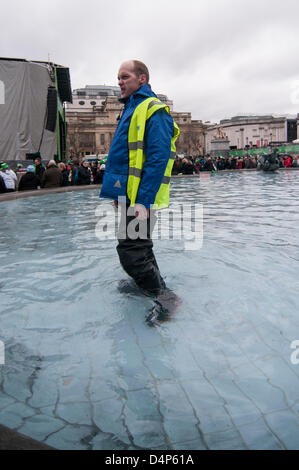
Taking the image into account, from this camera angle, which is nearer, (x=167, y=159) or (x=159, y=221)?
(x=167, y=159)

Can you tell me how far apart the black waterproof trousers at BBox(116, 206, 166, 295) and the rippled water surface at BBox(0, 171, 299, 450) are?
0.73ft

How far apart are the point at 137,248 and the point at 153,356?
0.86 meters

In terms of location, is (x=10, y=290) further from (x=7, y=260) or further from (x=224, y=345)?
(x=224, y=345)

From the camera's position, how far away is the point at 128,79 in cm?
276

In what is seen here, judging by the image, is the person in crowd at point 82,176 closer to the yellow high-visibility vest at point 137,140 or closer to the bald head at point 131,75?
the bald head at point 131,75

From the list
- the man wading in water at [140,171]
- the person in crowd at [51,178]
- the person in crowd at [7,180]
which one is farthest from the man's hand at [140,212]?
the person in crowd at [51,178]

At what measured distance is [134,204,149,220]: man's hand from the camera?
2.64m

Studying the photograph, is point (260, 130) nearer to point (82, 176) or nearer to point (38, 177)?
point (82, 176)

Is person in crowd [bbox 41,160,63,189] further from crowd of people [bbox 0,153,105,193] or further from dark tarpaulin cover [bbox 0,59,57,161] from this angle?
dark tarpaulin cover [bbox 0,59,57,161]

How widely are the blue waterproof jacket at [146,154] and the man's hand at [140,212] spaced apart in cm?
3

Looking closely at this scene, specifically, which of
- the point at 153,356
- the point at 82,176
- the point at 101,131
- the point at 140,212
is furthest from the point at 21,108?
the point at 101,131

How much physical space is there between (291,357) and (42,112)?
833 inches

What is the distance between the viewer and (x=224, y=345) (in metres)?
2.27
